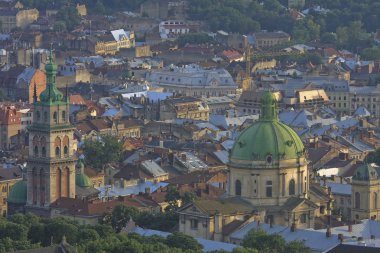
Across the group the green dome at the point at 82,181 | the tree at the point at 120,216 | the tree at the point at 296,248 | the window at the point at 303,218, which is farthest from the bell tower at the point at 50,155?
the tree at the point at 296,248

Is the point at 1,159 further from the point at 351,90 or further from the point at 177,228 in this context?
the point at 351,90

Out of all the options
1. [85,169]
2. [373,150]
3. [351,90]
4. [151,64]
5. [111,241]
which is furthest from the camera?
[151,64]

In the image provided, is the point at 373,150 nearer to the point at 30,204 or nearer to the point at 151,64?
the point at 30,204

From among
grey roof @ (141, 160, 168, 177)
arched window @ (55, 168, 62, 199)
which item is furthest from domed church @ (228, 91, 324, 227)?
grey roof @ (141, 160, 168, 177)

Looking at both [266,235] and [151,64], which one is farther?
[151,64]

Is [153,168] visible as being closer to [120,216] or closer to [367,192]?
[120,216]

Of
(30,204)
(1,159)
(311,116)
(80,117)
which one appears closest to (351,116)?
(311,116)

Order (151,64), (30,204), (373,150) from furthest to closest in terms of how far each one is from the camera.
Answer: (151,64), (373,150), (30,204)

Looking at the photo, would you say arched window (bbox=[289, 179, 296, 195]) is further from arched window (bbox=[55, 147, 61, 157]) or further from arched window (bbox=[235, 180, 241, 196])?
arched window (bbox=[55, 147, 61, 157])
